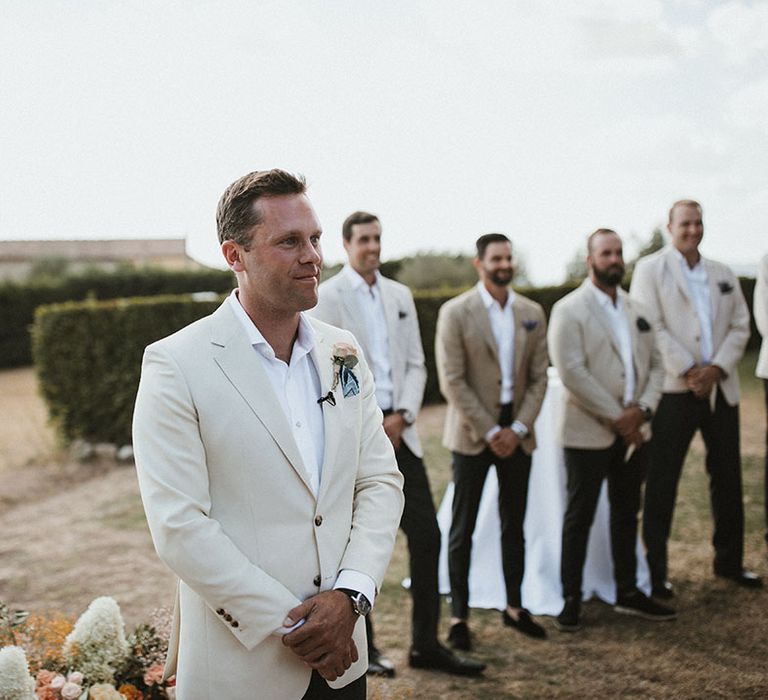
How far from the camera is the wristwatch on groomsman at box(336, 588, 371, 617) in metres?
2.25

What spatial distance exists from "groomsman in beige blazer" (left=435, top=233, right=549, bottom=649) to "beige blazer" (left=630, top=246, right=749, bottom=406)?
3.18 ft

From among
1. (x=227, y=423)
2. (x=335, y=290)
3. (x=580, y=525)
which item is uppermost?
(x=335, y=290)

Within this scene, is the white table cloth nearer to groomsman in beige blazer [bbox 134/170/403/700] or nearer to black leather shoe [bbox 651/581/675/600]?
black leather shoe [bbox 651/581/675/600]

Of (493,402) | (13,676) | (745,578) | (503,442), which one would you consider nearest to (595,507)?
(503,442)

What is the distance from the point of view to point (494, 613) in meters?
5.20

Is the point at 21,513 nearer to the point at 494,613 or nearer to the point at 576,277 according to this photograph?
the point at 494,613

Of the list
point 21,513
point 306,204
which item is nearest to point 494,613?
point 306,204

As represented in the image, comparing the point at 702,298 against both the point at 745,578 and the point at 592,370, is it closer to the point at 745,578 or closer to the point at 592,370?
the point at 592,370

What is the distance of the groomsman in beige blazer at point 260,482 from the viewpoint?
2.11 metres

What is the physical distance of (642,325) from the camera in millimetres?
5125

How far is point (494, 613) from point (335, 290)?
7.99 feet

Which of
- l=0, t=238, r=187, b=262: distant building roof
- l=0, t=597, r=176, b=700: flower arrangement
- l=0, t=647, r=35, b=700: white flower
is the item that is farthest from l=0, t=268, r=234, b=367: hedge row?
l=0, t=647, r=35, b=700: white flower

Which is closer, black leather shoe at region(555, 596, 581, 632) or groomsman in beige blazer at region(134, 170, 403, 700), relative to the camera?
groomsman in beige blazer at region(134, 170, 403, 700)

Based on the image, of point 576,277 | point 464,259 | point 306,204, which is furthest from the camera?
point 464,259
